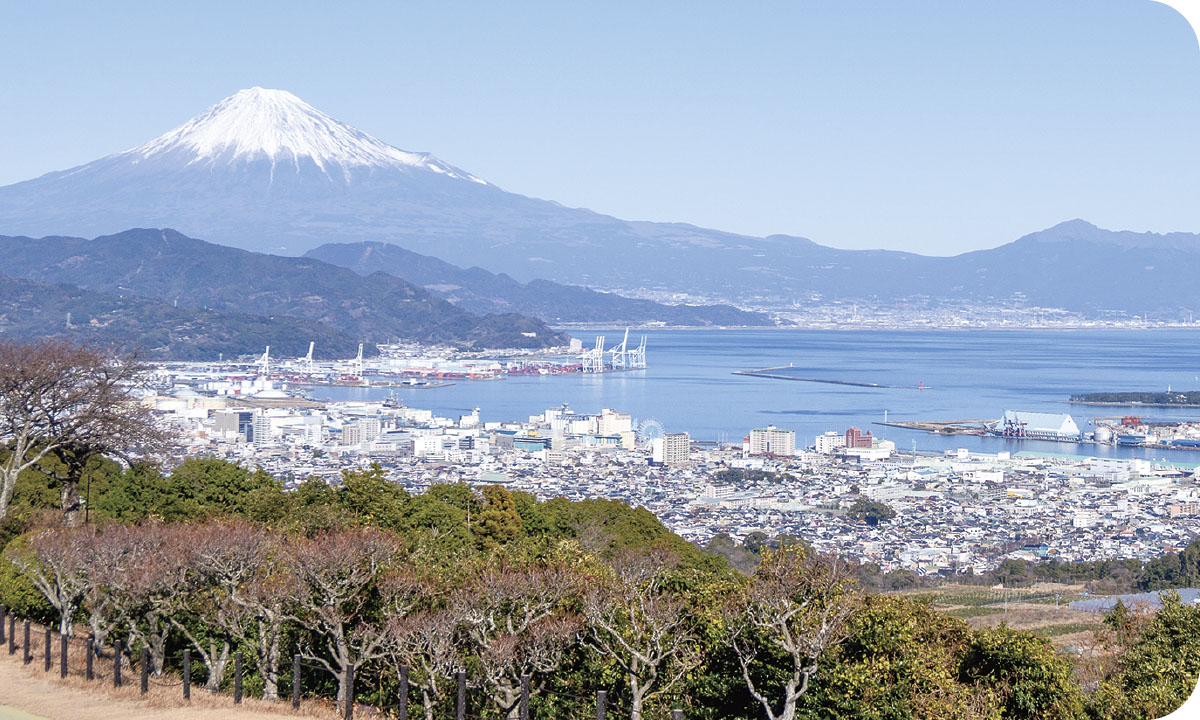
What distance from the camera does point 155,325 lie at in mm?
41469

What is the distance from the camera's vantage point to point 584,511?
8.66 meters

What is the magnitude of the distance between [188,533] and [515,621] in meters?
1.64

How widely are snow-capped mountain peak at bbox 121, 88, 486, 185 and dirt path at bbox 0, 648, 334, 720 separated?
301 feet

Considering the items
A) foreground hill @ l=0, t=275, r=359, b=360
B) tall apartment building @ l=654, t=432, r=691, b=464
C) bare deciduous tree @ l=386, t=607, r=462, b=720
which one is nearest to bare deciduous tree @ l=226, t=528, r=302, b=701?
bare deciduous tree @ l=386, t=607, r=462, b=720

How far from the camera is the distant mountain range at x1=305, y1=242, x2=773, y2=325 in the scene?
76.4 m

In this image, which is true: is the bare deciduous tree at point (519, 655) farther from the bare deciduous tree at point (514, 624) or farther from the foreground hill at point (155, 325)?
the foreground hill at point (155, 325)

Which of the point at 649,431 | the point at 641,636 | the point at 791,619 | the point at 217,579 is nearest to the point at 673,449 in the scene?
the point at 649,431

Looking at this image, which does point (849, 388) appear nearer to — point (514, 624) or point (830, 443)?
point (830, 443)

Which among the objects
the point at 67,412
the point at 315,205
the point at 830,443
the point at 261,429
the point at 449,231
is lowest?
the point at 261,429

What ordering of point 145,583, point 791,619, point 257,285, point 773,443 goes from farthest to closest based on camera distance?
point 257,285
point 773,443
point 145,583
point 791,619

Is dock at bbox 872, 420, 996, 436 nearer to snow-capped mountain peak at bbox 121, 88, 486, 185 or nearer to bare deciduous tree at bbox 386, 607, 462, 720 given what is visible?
bare deciduous tree at bbox 386, 607, 462, 720

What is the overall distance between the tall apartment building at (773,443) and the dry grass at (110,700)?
1653cm

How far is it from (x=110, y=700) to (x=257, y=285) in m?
57.9

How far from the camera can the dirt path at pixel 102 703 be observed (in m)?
3.65
